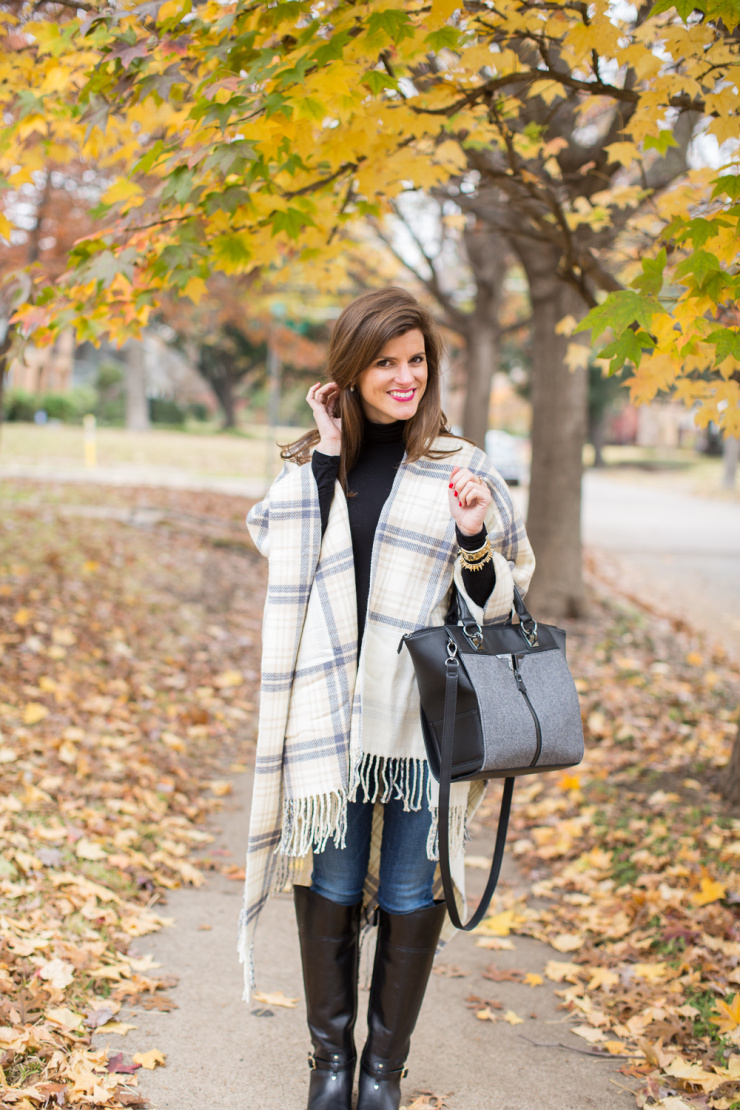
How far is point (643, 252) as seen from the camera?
412cm

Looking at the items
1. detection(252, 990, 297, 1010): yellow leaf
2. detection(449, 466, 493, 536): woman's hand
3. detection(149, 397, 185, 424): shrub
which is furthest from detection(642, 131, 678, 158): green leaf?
detection(149, 397, 185, 424): shrub

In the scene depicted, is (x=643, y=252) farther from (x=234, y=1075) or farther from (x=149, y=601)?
(x=149, y=601)

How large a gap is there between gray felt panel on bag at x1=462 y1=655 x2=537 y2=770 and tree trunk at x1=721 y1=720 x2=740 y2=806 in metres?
2.37

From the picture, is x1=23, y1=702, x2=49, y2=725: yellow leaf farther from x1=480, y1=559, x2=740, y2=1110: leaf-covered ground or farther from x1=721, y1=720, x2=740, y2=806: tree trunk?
x1=721, y1=720, x2=740, y2=806: tree trunk

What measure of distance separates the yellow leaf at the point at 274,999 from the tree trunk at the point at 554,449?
5.25m

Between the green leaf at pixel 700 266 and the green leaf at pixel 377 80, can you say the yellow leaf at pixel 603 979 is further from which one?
the green leaf at pixel 377 80

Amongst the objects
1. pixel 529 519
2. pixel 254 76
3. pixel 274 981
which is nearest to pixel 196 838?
pixel 274 981

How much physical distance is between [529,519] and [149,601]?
3.25 meters

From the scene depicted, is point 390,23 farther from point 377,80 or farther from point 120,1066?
point 120,1066

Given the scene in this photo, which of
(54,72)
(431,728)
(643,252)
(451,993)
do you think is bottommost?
(451,993)

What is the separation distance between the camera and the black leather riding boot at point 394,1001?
222 cm

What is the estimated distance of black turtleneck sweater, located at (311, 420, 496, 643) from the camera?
215 cm

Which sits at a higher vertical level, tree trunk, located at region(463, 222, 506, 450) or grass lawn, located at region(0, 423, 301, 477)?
tree trunk, located at region(463, 222, 506, 450)

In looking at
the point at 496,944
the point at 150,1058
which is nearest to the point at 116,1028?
the point at 150,1058
